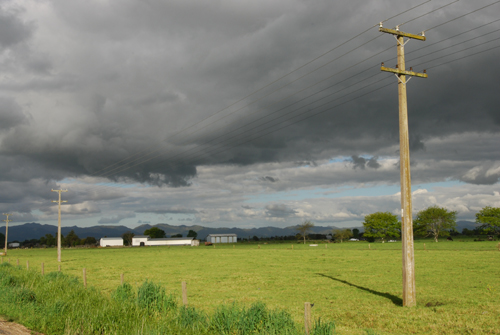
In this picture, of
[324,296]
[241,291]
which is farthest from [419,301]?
[241,291]

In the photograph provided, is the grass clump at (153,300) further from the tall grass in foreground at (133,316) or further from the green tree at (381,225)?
the green tree at (381,225)

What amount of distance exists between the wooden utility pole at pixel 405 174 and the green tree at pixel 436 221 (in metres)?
154

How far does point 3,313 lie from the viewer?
54.2 ft

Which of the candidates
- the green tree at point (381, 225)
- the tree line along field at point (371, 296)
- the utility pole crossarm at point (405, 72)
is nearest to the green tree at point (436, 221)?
the green tree at point (381, 225)

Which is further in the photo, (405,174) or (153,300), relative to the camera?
(405,174)

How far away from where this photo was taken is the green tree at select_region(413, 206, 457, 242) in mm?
157625

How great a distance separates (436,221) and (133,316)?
170m

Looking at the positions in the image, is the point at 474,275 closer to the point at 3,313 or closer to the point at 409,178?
the point at 409,178

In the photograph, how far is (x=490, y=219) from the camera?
157375mm

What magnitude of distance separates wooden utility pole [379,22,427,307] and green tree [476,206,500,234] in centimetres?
16585

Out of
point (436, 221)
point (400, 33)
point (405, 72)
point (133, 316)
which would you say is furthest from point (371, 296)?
point (436, 221)

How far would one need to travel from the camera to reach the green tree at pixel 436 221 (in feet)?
517

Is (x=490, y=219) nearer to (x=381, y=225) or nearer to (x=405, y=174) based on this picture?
(x=381, y=225)

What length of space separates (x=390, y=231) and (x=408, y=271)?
16579 centimetres
